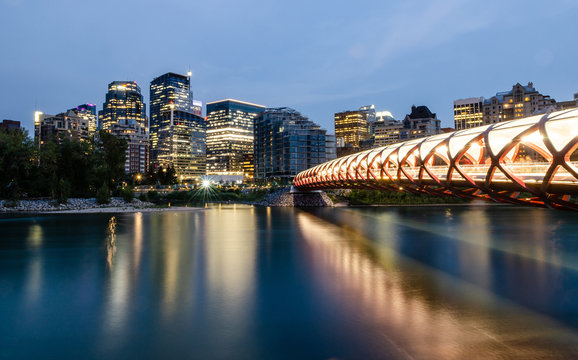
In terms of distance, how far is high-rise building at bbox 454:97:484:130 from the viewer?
186 metres

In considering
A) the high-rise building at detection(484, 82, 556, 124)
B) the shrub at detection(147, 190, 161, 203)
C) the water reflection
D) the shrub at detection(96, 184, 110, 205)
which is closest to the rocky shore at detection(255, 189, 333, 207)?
the shrub at detection(96, 184, 110, 205)

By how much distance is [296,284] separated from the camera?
1769 cm

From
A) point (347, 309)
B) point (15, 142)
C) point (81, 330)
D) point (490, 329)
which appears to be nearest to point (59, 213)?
point (15, 142)

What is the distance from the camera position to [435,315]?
13.2 metres

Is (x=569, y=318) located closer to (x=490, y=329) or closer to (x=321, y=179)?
(x=490, y=329)

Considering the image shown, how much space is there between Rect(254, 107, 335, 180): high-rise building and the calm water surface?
119 m

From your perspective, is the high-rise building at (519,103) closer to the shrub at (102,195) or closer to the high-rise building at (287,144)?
the high-rise building at (287,144)

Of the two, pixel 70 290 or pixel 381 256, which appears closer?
pixel 70 290

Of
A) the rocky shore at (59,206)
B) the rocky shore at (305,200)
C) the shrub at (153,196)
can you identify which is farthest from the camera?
the shrub at (153,196)

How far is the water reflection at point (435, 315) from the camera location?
10.5 m

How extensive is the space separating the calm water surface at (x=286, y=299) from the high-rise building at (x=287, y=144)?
11920 centimetres

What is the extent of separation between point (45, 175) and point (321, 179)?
53.5 m

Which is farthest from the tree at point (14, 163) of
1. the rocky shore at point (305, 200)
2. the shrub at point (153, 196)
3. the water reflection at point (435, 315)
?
the water reflection at point (435, 315)

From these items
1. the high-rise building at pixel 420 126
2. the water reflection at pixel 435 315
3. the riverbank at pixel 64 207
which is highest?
the high-rise building at pixel 420 126
